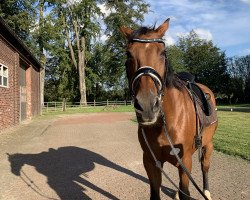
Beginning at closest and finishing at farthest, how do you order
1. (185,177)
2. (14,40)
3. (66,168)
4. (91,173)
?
1. (185,177)
2. (91,173)
3. (66,168)
4. (14,40)

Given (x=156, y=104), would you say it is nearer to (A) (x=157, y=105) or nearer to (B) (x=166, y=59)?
(A) (x=157, y=105)

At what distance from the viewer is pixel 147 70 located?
3166 millimetres

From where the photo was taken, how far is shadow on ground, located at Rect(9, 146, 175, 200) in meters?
6.46

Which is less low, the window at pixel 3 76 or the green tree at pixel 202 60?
the green tree at pixel 202 60

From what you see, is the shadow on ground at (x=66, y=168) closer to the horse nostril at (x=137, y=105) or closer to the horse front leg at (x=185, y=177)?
the horse front leg at (x=185, y=177)

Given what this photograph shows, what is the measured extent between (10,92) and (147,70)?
57.0ft

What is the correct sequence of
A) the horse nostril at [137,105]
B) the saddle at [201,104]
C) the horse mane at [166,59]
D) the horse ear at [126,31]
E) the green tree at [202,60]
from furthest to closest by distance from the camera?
the green tree at [202,60], the saddle at [201,104], the horse ear at [126,31], the horse mane at [166,59], the horse nostril at [137,105]

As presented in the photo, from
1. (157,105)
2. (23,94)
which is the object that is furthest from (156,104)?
(23,94)

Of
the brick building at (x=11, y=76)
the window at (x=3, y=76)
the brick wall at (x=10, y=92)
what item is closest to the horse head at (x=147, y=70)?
the brick building at (x=11, y=76)

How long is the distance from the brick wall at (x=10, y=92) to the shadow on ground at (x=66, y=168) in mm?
6865

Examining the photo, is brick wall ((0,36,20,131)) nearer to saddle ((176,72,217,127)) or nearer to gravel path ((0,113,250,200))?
gravel path ((0,113,250,200))

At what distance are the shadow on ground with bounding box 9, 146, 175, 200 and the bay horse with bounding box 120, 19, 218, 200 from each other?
6.70 feet

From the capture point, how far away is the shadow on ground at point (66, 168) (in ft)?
21.2

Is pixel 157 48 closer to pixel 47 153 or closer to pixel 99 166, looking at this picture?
pixel 99 166
